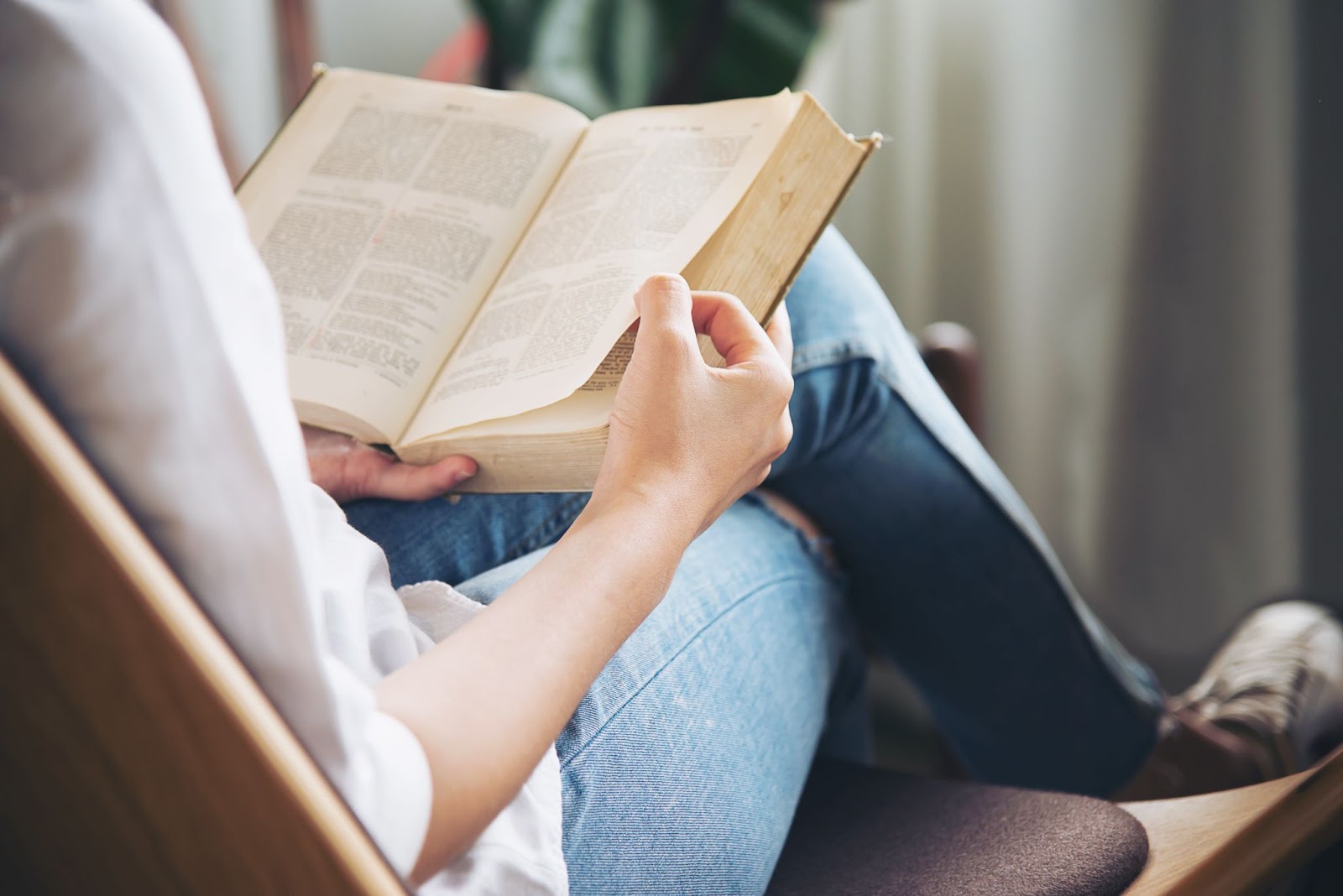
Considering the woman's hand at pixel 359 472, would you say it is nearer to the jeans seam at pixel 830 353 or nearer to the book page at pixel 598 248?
the book page at pixel 598 248

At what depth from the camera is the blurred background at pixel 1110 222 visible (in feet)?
3.49

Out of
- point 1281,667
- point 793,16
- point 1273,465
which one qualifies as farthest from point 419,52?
point 1281,667

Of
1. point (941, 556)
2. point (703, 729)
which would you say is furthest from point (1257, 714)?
point (703, 729)

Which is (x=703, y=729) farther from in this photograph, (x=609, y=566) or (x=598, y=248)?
(x=598, y=248)

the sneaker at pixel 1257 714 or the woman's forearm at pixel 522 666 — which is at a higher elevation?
the woman's forearm at pixel 522 666

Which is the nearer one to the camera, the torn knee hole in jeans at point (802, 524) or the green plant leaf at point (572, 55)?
the torn knee hole in jeans at point (802, 524)

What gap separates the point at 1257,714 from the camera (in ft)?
2.69

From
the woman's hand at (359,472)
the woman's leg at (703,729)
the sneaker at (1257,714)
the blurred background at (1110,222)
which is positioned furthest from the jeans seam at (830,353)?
the blurred background at (1110,222)

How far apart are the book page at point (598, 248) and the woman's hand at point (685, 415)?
5 cm

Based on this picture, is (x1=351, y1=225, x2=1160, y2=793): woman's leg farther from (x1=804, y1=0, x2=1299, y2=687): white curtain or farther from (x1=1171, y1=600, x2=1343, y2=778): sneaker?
(x1=804, y1=0, x2=1299, y2=687): white curtain

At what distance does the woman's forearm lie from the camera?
1.05ft

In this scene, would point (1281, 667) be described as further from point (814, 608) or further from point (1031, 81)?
point (1031, 81)

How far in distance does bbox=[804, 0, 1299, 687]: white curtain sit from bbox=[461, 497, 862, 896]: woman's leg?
0.72 meters

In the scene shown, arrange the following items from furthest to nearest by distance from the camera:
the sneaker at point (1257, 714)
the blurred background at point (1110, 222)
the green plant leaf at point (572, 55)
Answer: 1. the green plant leaf at point (572, 55)
2. the blurred background at point (1110, 222)
3. the sneaker at point (1257, 714)
